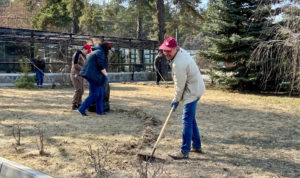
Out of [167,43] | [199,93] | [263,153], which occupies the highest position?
[167,43]

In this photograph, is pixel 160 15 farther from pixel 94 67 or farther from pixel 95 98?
pixel 95 98

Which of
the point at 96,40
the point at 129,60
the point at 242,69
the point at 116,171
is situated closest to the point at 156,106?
the point at 96,40

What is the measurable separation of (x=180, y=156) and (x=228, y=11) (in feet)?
36.2

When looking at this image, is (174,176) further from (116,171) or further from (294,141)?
(294,141)

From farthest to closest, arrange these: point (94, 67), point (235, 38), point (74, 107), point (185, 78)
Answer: point (235, 38), point (74, 107), point (94, 67), point (185, 78)

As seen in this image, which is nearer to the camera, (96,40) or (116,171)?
(116,171)

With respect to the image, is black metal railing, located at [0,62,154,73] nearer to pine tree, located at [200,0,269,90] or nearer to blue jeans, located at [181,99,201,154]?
pine tree, located at [200,0,269,90]

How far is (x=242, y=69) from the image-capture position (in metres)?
14.0

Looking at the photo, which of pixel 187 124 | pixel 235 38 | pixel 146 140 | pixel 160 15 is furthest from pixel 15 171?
pixel 160 15

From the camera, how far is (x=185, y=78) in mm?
4199

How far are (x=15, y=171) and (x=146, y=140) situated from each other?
217 cm

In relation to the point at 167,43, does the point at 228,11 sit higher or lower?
higher

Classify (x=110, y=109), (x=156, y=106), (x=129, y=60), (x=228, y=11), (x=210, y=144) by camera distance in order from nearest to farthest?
1. (x=210, y=144)
2. (x=110, y=109)
3. (x=156, y=106)
4. (x=228, y=11)
5. (x=129, y=60)

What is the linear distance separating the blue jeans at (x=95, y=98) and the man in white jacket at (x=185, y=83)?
3.27 meters
